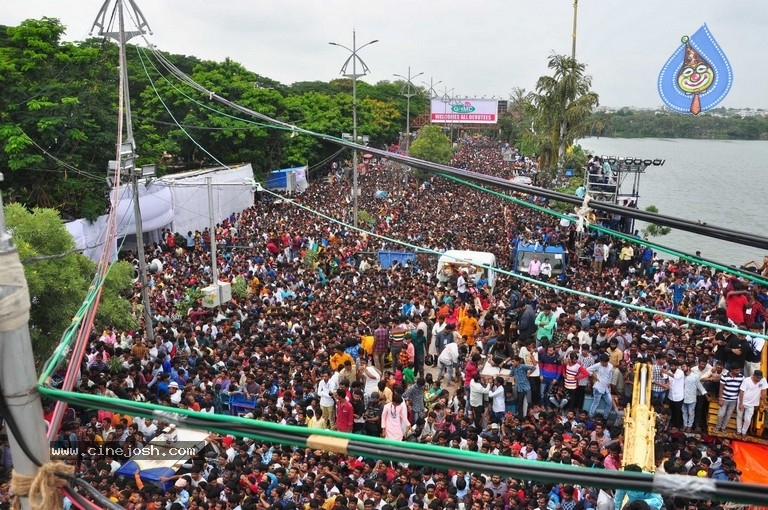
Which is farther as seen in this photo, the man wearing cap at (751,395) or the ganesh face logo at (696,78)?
the man wearing cap at (751,395)

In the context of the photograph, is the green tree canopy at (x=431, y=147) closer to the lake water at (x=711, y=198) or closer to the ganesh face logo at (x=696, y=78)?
the lake water at (x=711, y=198)

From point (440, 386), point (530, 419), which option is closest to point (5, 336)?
point (530, 419)

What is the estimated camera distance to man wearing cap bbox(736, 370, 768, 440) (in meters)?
8.28

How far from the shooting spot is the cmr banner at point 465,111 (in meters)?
67.9

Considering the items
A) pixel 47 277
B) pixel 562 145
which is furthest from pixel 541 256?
pixel 562 145

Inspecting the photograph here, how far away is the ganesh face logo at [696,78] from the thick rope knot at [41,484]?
815cm

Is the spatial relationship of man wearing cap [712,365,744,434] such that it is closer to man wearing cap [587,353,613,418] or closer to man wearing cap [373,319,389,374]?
man wearing cap [587,353,613,418]

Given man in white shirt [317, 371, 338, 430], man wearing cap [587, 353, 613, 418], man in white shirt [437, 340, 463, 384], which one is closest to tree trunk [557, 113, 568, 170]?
man in white shirt [437, 340, 463, 384]

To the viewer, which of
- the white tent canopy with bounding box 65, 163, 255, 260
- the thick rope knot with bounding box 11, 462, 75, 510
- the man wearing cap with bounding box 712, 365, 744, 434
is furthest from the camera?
the white tent canopy with bounding box 65, 163, 255, 260

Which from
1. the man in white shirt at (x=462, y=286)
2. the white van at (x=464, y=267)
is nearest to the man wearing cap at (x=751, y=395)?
the man in white shirt at (x=462, y=286)

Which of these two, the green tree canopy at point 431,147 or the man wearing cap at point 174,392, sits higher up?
the green tree canopy at point 431,147

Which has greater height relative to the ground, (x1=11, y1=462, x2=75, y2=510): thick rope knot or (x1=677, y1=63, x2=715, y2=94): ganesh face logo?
(x1=677, y1=63, x2=715, y2=94): ganesh face logo

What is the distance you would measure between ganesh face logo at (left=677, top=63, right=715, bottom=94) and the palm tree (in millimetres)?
20132

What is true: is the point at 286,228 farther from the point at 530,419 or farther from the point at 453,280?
the point at 530,419
